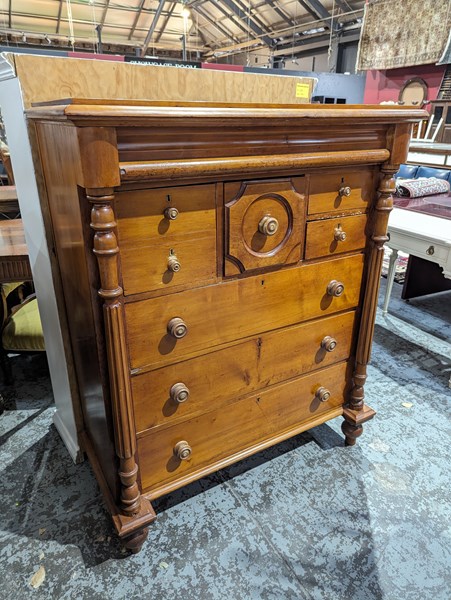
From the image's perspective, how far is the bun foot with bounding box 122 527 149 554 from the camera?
141cm

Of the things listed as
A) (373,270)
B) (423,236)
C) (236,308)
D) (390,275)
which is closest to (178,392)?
(236,308)

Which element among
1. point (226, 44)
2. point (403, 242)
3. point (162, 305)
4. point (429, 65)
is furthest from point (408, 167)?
point (226, 44)

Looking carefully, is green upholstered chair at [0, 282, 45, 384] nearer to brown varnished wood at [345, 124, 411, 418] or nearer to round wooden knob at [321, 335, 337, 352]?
round wooden knob at [321, 335, 337, 352]

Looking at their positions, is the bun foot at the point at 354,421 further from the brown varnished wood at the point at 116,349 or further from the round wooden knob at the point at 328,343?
the brown varnished wood at the point at 116,349

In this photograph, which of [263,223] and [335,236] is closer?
[263,223]

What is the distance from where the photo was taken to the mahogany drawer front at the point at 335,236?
145cm

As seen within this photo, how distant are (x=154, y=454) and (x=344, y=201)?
109cm

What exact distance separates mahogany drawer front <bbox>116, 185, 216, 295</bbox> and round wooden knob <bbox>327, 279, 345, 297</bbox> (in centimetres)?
53

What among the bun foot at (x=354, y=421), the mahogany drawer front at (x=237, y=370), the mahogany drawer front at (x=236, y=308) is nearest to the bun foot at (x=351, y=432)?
the bun foot at (x=354, y=421)

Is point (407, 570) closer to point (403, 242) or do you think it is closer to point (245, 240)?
point (245, 240)

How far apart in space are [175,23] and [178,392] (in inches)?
595

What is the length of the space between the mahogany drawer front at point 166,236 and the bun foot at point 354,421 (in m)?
1.02

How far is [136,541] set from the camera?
143 cm

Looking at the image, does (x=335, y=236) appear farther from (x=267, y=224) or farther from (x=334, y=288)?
(x=267, y=224)
